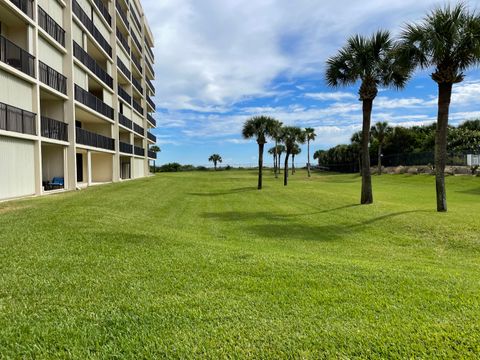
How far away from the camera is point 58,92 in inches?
822

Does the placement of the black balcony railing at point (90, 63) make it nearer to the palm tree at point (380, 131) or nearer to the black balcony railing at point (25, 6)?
the black balcony railing at point (25, 6)

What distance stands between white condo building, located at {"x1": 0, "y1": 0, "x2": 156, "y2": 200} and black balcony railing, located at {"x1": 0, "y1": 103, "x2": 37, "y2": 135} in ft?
0.15

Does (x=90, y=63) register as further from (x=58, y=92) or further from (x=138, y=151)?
(x=138, y=151)

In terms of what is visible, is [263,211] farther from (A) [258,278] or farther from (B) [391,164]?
(B) [391,164]

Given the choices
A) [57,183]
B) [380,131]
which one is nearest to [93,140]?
[57,183]

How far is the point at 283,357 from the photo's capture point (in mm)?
2850

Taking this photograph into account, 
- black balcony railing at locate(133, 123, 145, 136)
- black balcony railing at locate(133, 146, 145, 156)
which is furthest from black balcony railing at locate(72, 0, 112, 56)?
black balcony railing at locate(133, 146, 145, 156)

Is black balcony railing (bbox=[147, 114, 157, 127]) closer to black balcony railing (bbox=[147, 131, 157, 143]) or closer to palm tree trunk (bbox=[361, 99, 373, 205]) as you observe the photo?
black balcony railing (bbox=[147, 131, 157, 143])

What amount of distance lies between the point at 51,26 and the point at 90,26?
7144mm

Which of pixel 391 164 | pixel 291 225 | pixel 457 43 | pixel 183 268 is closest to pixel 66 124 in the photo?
pixel 291 225

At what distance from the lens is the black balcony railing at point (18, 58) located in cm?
1651

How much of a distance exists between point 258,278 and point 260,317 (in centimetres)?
133

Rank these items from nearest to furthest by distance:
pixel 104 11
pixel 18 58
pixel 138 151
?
pixel 18 58
pixel 104 11
pixel 138 151

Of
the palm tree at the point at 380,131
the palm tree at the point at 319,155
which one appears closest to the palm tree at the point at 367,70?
the palm tree at the point at 380,131
